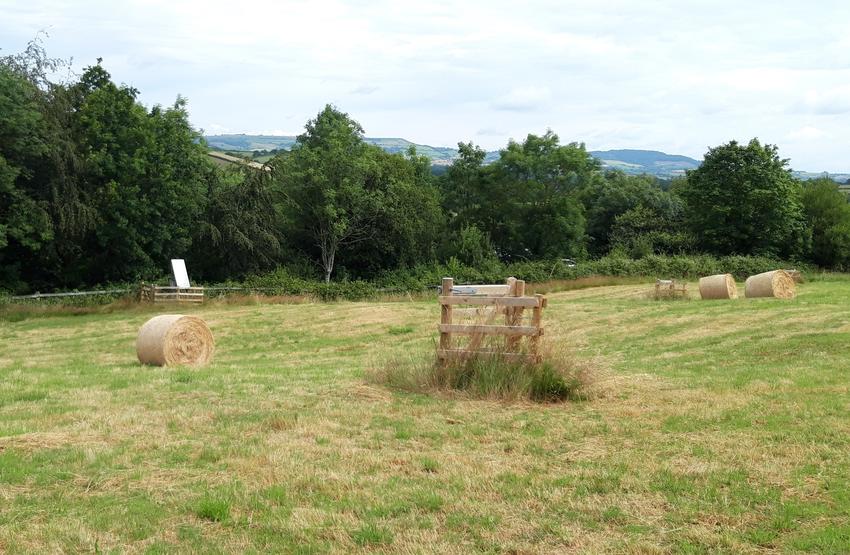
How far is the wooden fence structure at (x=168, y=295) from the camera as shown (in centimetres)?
3666

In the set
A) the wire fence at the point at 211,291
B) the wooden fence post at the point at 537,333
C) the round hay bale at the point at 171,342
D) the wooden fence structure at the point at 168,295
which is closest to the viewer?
the wooden fence post at the point at 537,333

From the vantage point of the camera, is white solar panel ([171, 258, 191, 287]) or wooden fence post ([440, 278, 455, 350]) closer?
wooden fence post ([440, 278, 455, 350])

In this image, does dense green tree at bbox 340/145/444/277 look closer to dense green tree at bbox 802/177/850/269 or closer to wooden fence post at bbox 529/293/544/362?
dense green tree at bbox 802/177/850/269

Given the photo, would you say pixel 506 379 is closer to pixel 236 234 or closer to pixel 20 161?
pixel 20 161

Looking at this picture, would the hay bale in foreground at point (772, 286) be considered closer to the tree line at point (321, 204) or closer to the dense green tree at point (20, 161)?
the tree line at point (321, 204)

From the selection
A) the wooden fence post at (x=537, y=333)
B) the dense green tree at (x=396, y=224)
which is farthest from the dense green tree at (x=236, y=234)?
the wooden fence post at (x=537, y=333)

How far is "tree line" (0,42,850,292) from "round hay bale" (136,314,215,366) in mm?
23833

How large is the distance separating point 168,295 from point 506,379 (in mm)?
29379

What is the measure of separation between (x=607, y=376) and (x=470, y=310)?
7.68ft

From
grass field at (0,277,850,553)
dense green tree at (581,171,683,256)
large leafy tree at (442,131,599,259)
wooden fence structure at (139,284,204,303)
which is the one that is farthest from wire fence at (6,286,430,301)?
dense green tree at (581,171,683,256)

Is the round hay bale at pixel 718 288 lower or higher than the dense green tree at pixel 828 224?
lower

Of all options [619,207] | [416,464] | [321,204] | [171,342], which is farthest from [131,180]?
[619,207]

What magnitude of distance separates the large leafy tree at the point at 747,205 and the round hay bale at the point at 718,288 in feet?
97.8

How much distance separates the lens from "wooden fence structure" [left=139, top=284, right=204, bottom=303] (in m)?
36.7
